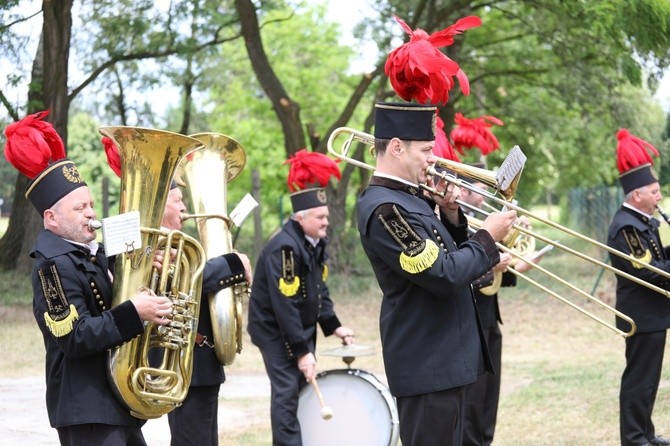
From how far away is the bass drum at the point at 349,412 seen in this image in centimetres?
684

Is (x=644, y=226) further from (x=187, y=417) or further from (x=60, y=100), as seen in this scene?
(x=60, y=100)

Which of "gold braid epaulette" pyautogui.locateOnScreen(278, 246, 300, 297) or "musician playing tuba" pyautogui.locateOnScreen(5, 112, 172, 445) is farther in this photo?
"gold braid epaulette" pyautogui.locateOnScreen(278, 246, 300, 297)

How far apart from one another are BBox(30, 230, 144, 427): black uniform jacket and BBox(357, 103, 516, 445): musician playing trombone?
112cm

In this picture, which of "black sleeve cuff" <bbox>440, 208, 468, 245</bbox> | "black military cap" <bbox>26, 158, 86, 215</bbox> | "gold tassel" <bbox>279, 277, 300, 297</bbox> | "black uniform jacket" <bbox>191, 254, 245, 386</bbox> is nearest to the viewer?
"black military cap" <bbox>26, 158, 86, 215</bbox>

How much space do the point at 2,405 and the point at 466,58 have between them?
13.4m

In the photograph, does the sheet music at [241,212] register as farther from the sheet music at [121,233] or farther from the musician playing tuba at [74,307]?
the sheet music at [121,233]

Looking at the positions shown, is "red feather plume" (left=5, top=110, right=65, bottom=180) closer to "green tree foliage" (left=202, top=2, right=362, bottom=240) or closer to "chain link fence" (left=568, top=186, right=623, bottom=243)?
"chain link fence" (left=568, top=186, right=623, bottom=243)

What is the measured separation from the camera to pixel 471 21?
476cm

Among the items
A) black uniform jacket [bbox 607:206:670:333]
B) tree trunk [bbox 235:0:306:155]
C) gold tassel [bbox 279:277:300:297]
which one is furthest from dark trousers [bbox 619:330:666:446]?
tree trunk [bbox 235:0:306:155]

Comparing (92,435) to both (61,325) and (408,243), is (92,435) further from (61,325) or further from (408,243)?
(408,243)

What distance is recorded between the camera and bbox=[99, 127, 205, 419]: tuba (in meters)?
4.46

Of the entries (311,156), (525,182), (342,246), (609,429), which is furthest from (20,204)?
(525,182)

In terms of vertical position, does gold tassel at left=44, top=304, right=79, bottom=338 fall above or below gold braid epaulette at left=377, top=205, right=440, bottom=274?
below

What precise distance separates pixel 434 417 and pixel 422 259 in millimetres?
728
